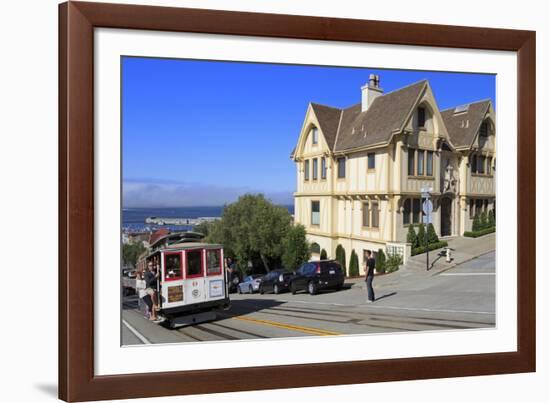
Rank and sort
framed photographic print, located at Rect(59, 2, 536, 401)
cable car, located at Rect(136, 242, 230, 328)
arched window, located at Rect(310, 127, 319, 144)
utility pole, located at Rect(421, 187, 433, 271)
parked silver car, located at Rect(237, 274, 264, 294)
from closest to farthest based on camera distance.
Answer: framed photographic print, located at Rect(59, 2, 536, 401) < cable car, located at Rect(136, 242, 230, 328) < parked silver car, located at Rect(237, 274, 264, 294) < arched window, located at Rect(310, 127, 319, 144) < utility pole, located at Rect(421, 187, 433, 271)

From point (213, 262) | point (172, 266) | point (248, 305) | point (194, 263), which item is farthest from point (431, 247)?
point (172, 266)

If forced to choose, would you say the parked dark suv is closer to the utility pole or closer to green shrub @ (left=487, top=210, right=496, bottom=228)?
the utility pole

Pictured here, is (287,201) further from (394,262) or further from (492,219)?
(492,219)

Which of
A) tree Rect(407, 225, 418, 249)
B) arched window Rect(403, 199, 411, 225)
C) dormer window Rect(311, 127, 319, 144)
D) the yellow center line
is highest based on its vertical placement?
dormer window Rect(311, 127, 319, 144)

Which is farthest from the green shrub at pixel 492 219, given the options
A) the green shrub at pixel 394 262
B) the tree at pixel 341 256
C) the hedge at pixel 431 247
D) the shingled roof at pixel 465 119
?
the tree at pixel 341 256

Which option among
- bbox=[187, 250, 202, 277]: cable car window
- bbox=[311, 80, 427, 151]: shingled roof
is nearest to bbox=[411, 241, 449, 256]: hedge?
bbox=[311, 80, 427, 151]: shingled roof

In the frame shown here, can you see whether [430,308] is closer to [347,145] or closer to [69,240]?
[347,145]

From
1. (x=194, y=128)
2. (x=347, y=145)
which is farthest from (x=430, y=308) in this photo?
(x=194, y=128)
